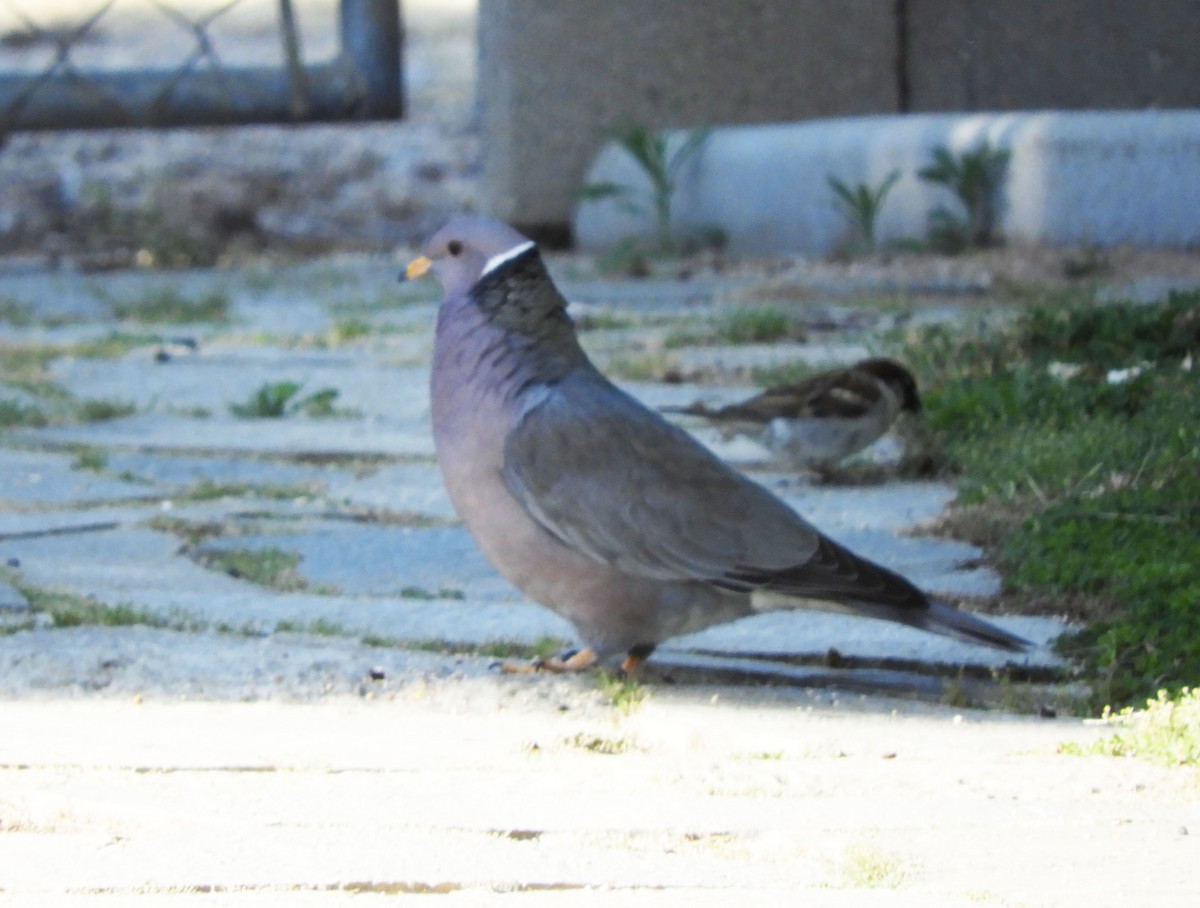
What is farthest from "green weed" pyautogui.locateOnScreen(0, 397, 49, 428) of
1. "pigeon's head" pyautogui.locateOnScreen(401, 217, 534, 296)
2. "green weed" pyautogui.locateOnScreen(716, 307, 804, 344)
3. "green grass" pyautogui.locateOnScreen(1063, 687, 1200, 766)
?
"green grass" pyautogui.locateOnScreen(1063, 687, 1200, 766)

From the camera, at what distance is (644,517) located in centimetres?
284

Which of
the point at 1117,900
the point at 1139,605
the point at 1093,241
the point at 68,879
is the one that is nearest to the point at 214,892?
the point at 68,879

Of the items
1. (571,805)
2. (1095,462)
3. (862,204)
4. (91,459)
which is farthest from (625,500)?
(862,204)

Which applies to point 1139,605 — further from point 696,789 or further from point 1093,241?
point 1093,241

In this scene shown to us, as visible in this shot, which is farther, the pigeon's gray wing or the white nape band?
the white nape band

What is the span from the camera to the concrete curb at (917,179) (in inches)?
308

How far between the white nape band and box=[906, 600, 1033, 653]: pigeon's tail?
72cm

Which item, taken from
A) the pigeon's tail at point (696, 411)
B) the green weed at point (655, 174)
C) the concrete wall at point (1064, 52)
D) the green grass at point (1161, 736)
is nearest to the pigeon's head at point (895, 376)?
the pigeon's tail at point (696, 411)

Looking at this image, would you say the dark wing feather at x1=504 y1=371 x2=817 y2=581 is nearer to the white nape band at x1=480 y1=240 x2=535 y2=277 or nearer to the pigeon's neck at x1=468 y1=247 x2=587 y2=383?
the pigeon's neck at x1=468 y1=247 x2=587 y2=383

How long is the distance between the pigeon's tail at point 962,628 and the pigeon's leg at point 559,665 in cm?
45

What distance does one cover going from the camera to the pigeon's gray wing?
2842 mm

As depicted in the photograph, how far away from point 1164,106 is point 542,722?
25.0 ft

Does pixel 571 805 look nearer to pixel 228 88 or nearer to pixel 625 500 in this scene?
pixel 625 500

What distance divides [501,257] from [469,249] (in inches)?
2.3
